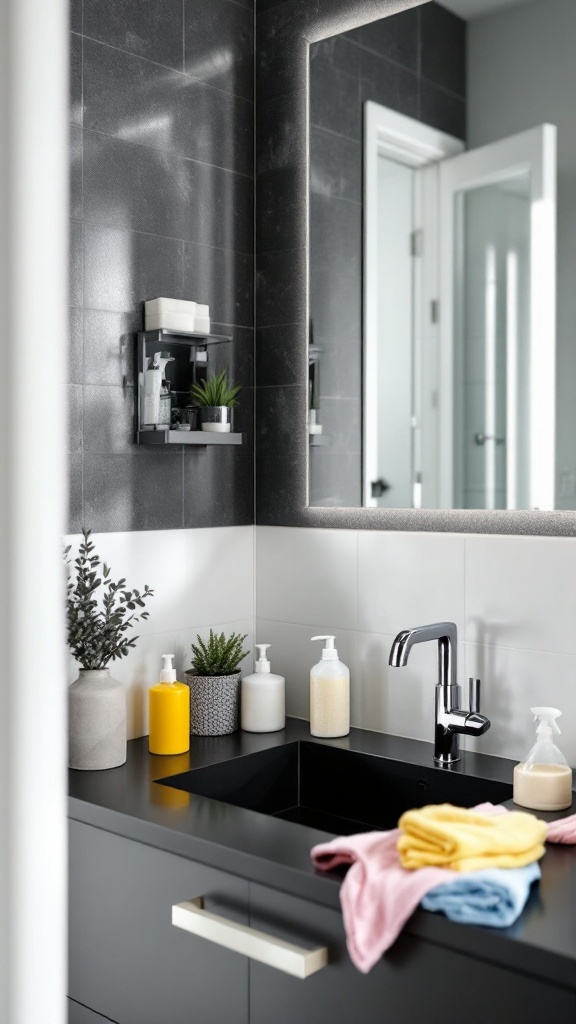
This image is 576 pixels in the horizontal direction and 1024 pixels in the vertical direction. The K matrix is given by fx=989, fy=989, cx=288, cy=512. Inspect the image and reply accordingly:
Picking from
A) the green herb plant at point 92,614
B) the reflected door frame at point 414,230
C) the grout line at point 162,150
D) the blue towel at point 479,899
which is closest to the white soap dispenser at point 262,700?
the green herb plant at point 92,614

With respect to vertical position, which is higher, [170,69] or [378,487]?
[170,69]

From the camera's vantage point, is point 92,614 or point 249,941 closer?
point 249,941

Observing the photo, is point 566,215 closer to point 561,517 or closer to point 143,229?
point 561,517

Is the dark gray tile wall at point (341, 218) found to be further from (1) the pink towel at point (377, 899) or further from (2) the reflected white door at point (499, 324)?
(1) the pink towel at point (377, 899)

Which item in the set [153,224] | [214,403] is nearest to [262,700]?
[214,403]

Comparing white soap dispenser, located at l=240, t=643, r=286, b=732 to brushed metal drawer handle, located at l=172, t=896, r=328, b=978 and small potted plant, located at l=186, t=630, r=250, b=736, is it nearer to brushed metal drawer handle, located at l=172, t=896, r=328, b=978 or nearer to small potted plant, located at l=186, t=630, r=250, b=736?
small potted plant, located at l=186, t=630, r=250, b=736

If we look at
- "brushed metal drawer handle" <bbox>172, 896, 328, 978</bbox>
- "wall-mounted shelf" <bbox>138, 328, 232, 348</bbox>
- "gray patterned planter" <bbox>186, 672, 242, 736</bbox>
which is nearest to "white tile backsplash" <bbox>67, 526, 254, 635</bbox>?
"gray patterned planter" <bbox>186, 672, 242, 736</bbox>

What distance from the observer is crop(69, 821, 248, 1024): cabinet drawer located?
1.23 m

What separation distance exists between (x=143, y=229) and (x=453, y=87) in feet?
1.90

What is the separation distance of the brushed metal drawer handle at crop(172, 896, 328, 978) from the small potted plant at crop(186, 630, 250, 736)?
19.5 inches

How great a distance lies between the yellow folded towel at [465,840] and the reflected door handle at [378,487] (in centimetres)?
75

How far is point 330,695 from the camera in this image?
171 centimetres

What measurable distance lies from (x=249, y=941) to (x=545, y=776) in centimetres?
46

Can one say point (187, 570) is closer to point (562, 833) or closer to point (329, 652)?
point (329, 652)
